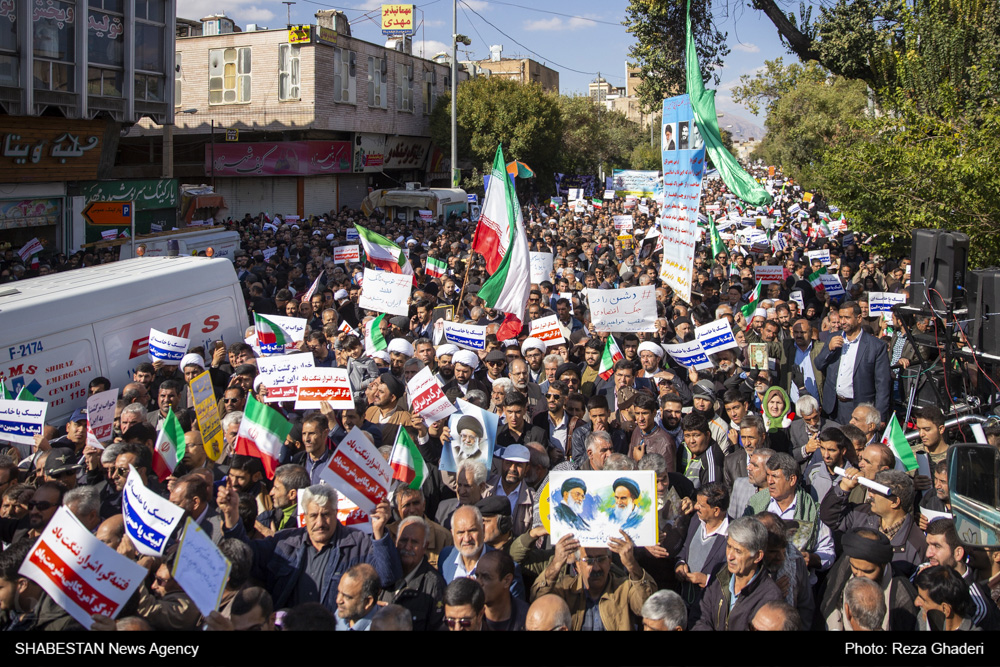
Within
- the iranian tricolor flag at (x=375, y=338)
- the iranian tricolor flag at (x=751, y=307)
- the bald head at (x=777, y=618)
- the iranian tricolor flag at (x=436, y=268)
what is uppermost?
the iranian tricolor flag at (x=436, y=268)

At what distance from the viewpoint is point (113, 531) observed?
14.5ft

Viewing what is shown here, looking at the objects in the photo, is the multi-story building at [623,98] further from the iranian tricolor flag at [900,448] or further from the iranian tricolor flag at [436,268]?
the iranian tricolor flag at [900,448]

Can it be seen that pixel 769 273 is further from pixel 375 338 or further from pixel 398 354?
pixel 398 354

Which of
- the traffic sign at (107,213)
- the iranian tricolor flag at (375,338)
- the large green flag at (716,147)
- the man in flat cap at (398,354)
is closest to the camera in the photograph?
the man in flat cap at (398,354)

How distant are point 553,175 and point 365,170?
11.5 metres

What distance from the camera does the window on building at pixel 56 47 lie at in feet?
59.4

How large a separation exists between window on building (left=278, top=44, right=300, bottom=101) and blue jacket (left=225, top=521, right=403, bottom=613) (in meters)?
31.3

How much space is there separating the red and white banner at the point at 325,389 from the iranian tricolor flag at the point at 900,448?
380 centimetres

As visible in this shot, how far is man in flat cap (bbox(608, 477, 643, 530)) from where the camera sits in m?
4.12

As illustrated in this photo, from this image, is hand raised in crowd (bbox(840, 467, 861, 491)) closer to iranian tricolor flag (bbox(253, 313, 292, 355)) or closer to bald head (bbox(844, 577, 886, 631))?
bald head (bbox(844, 577, 886, 631))

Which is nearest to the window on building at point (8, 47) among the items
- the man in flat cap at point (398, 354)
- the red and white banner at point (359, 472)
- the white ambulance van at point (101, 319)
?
the white ambulance van at point (101, 319)

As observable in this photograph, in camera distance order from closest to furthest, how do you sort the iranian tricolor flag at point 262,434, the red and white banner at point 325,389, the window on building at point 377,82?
the iranian tricolor flag at point 262,434, the red and white banner at point 325,389, the window on building at point 377,82

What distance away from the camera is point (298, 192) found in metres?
34.4

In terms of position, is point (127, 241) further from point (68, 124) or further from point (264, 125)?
point (264, 125)
